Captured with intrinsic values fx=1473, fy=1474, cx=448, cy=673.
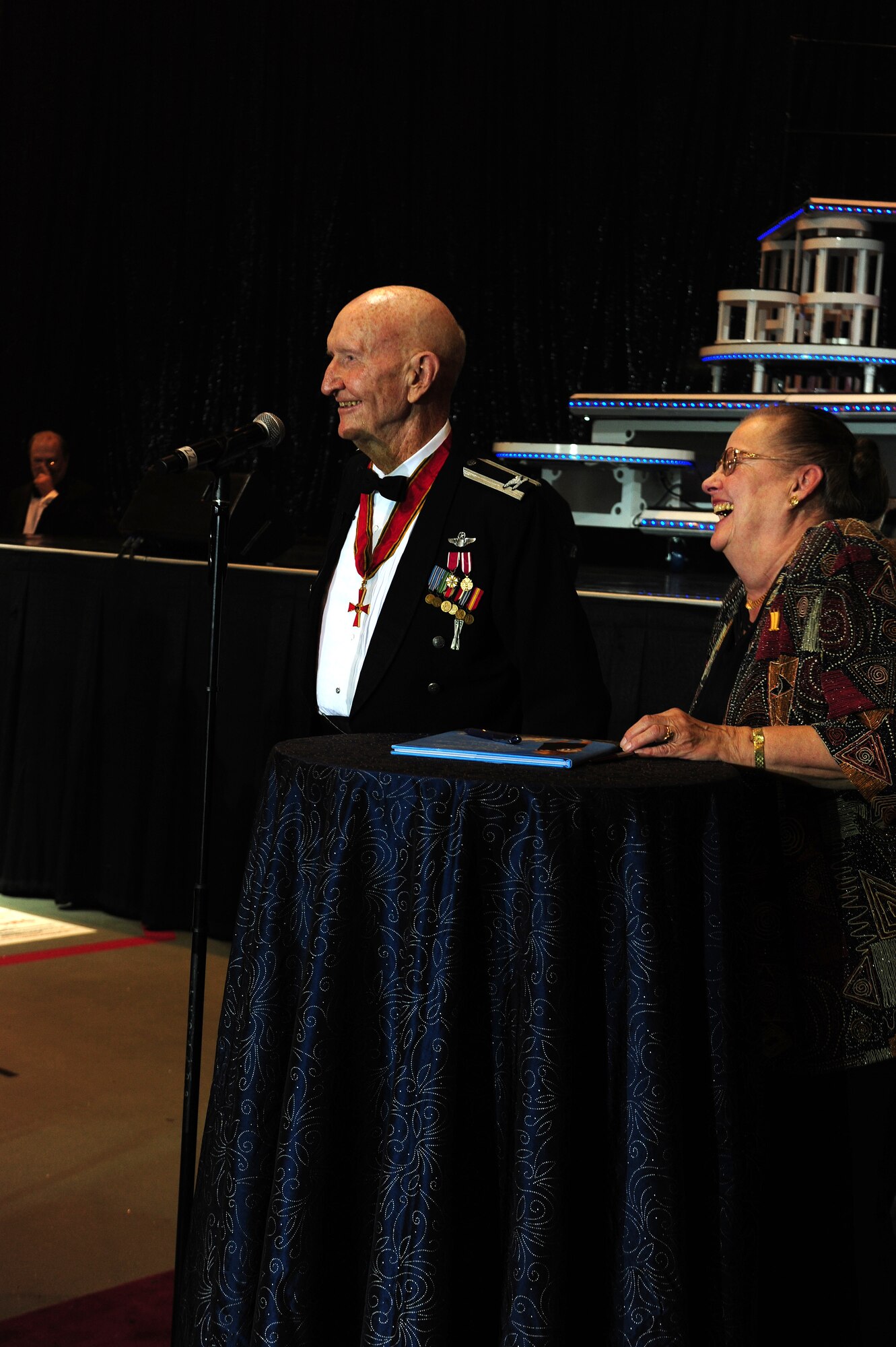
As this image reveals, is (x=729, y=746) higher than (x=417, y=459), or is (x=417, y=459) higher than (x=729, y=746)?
(x=417, y=459)

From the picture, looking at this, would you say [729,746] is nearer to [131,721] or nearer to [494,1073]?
[494,1073]

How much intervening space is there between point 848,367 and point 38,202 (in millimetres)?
4960

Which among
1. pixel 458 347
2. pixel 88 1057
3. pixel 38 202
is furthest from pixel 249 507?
pixel 38 202

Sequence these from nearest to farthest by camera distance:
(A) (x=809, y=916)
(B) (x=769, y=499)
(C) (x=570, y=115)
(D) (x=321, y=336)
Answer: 1. (A) (x=809, y=916)
2. (B) (x=769, y=499)
3. (C) (x=570, y=115)
4. (D) (x=321, y=336)

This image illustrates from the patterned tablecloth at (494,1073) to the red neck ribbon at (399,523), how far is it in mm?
891

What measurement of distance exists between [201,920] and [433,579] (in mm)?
674

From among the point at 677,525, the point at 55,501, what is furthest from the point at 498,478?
the point at 55,501

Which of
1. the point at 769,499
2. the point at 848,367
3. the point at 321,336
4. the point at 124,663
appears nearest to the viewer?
the point at 769,499

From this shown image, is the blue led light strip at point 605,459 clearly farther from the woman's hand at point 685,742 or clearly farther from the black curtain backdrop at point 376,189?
the woman's hand at point 685,742

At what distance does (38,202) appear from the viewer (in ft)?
26.9

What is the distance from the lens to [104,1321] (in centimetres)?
228

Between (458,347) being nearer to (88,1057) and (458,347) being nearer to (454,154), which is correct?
(88,1057)

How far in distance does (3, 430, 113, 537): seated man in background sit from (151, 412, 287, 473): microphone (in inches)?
170

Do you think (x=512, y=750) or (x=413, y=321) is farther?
(x=413, y=321)
